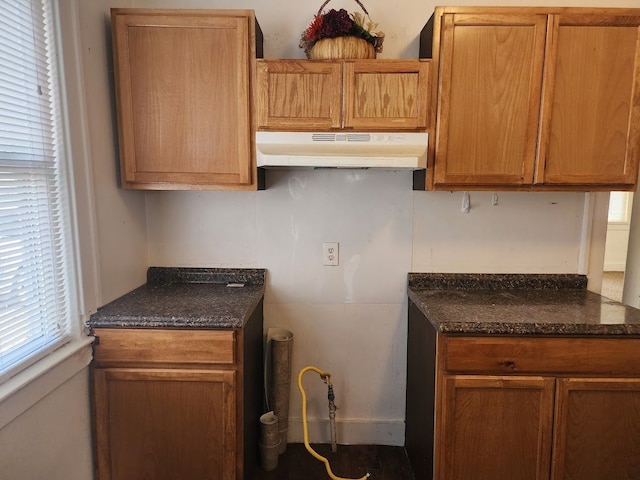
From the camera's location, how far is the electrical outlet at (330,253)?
6.42ft

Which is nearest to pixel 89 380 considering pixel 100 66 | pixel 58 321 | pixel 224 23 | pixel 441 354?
pixel 58 321

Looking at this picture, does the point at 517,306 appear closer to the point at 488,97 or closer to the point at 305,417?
the point at 488,97

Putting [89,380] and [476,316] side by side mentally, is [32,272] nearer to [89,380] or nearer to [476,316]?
[89,380]

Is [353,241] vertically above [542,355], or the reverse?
[353,241]

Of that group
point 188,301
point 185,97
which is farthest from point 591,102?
point 188,301

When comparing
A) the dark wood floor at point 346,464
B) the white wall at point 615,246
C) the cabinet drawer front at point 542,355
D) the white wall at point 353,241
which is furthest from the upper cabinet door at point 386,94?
the white wall at point 615,246

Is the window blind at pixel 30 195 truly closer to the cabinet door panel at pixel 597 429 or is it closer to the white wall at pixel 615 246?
the cabinet door panel at pixel 597 429

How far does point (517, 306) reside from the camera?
1.63m

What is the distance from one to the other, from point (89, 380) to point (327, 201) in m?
1.30

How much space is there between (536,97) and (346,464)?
1.96 metres

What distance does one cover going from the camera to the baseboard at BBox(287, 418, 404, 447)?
6.74 feet

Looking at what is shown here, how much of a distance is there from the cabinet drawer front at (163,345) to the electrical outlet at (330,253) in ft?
2.30

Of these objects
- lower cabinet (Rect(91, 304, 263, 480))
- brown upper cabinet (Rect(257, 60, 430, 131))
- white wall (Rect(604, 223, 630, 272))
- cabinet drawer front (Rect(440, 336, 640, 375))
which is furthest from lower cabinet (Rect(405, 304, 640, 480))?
white wall (Rect(604, 223, 630, 272))

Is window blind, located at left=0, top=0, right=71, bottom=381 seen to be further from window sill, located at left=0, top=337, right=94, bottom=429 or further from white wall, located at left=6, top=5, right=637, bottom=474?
white wall, located at left=6, top=5, right=637, bottom=474
